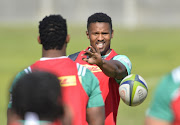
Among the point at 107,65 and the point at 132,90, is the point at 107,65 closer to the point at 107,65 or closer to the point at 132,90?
the point at 107,65

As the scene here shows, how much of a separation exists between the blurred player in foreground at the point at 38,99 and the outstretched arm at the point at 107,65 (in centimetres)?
264

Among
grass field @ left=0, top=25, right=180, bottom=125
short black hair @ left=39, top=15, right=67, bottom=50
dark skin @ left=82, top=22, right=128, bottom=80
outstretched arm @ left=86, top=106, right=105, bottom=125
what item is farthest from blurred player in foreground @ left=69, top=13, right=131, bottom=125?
grass field @ left=0, top=25, right=180, bottom=125

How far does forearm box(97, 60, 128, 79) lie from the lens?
23.7 feet

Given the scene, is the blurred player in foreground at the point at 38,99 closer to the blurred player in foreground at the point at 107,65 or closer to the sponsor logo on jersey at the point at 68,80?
the sponsor logo on jersey at the point at 68,80

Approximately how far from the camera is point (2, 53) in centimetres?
3931

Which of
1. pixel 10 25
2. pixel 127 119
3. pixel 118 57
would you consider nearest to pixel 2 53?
pixel 10 25

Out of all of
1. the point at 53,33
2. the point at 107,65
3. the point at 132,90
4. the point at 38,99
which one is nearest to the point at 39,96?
the point at 38,99

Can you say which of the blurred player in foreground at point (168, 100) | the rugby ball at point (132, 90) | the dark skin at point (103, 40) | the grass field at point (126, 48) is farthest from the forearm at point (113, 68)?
the grass field at point (126, 48)

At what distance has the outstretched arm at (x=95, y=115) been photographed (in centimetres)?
637

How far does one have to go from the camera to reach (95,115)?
253 inches

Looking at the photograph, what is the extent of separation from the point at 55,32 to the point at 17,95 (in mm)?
2062

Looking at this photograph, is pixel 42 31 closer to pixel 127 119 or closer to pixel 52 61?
pixel 52 61

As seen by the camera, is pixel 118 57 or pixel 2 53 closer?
pixel 118 57

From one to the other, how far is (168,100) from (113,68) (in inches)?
121
